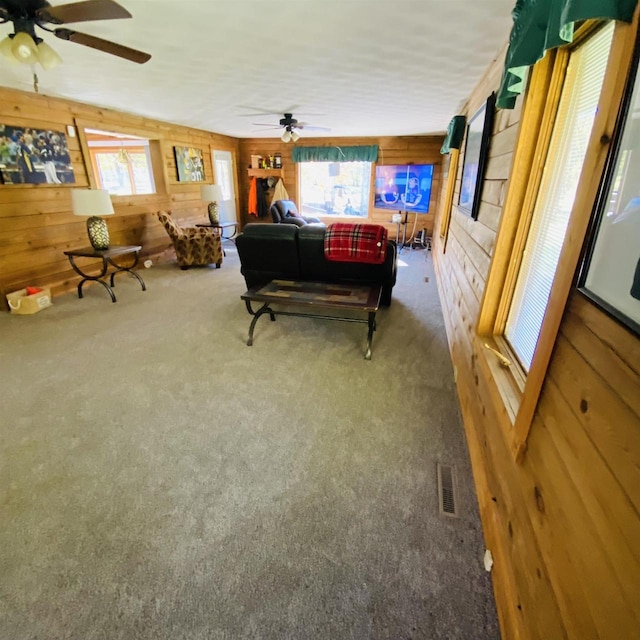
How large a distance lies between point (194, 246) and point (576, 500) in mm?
5130

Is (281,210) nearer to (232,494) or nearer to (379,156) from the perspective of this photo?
(379,156)

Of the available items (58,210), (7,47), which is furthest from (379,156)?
(7,47)

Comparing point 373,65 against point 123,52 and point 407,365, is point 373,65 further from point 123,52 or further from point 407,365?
point 407,365

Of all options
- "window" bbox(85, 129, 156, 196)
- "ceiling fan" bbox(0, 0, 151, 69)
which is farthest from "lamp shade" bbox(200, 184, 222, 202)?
"ceiling fan" bbox(0, 0, 151, 69)

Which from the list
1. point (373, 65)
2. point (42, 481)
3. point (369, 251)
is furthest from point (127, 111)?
point (42, 481)

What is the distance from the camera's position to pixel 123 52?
1947mm

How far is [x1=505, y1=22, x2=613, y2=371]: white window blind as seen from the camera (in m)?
1.12

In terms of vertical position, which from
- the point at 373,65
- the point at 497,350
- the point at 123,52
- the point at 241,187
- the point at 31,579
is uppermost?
the point at 373,65

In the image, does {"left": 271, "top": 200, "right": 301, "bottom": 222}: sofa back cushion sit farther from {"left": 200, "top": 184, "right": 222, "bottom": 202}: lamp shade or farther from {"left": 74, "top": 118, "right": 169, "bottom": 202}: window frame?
{"left": 74, "top": 118, "right": 169, "bottom": 202}: window frame

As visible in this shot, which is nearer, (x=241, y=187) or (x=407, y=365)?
(x=407, y=365)

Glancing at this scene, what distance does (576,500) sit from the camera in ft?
2.41

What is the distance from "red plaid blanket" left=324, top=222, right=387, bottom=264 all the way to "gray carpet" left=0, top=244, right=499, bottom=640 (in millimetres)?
864

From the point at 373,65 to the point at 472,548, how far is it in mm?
3201

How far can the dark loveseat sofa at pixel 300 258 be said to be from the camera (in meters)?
3.19
